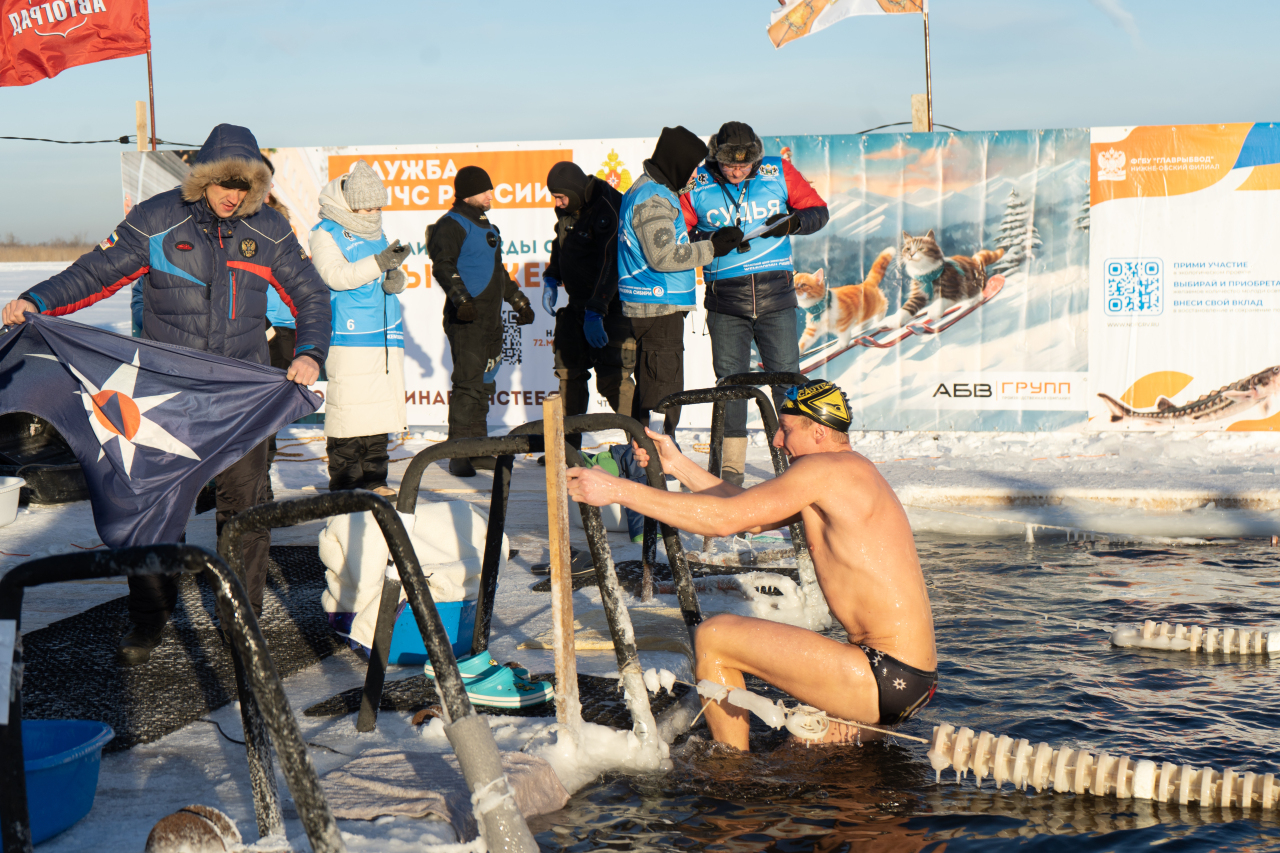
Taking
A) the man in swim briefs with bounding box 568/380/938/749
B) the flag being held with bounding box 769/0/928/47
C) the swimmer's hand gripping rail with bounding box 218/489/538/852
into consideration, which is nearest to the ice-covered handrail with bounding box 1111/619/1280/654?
the man in swim briefs with bounding box 568/380/938/749

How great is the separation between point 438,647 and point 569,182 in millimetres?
5714

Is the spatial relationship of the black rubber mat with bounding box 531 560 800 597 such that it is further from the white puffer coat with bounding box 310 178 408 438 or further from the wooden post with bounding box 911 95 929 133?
the wooden post with bounding box 911 95 929 133

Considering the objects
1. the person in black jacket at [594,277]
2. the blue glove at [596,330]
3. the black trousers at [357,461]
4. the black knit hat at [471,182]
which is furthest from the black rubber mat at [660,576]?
the black knit hat at [471,182]

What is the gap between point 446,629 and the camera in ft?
14.1

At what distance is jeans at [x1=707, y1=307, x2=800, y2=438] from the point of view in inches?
275

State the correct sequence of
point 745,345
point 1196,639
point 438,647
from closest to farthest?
point 438,647 → point 1196,639 → point 745,345

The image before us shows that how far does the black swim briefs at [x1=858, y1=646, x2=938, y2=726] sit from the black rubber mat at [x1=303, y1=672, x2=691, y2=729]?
0.80 m

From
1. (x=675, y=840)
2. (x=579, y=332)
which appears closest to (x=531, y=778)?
(x=675, y=840)

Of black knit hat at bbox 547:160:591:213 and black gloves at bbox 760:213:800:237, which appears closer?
black gloves at bbox 760:213:800:237

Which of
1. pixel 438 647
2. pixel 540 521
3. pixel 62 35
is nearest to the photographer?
pixel 438 647

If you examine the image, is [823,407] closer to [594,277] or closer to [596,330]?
[596,330]

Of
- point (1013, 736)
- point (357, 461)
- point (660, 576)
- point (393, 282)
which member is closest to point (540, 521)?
point (357, 461)

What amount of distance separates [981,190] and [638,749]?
333 inches

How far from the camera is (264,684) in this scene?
2.29 m
